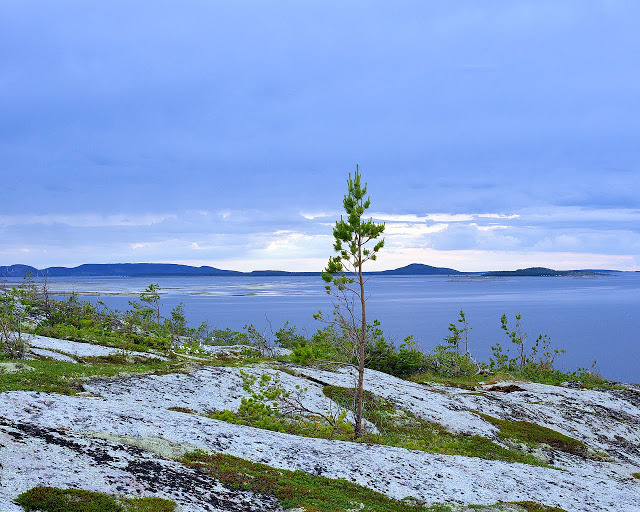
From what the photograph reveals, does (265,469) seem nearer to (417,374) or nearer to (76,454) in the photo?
(76,454)

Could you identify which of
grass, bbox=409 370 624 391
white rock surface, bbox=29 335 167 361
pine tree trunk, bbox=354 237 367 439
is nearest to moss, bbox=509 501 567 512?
pine tree trunk, bbox=354 237 367 439

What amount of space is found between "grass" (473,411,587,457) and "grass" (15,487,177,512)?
53.8ft

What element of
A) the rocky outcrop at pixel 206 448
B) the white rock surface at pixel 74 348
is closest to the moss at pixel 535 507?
the rocky outcrop at pixel 206 448

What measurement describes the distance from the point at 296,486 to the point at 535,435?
15.0 meters

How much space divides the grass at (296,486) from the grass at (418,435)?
19.7 feet

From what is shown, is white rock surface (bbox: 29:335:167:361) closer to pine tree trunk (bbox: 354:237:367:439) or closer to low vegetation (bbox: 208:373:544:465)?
low vegetation (bbox: 208:373:544:465)

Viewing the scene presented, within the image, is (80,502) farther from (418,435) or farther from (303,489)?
(418,435)

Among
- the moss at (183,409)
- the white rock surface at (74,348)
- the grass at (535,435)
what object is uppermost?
the white rock surface at (74,348)

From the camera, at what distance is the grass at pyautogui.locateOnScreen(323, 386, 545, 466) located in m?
16.3

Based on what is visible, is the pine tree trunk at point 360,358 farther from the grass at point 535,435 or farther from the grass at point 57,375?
the grass at point 535,435

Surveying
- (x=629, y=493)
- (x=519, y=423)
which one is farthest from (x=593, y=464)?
(x=629, y=493)

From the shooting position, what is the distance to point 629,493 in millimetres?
12789

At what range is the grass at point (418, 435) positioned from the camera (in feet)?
53.4

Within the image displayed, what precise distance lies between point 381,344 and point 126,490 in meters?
32.9
